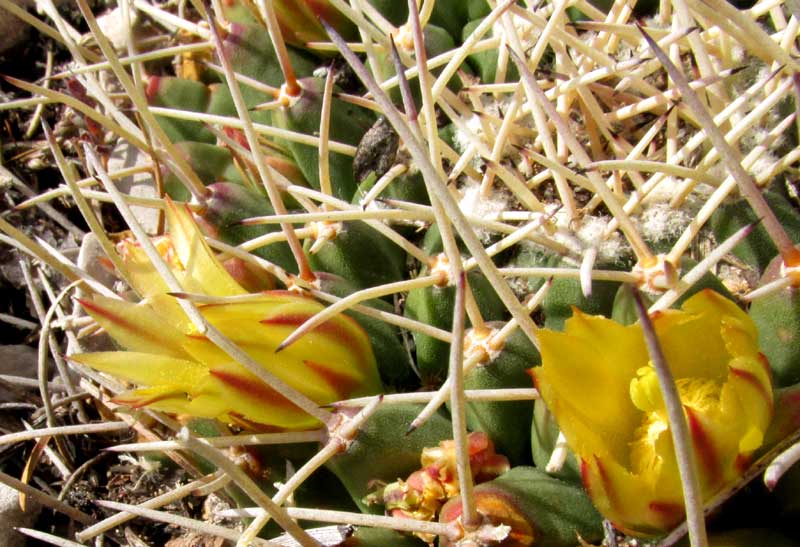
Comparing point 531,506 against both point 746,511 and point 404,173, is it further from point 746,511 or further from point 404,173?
point 404,173

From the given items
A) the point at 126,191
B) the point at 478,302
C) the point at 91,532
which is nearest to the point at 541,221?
the point at 478,302

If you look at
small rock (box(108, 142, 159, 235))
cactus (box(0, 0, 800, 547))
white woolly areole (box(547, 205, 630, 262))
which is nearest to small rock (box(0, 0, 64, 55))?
small rock (box(108, 142, 159, 235))

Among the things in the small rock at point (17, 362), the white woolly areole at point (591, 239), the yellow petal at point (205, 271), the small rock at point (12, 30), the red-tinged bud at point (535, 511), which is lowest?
the small rock at point (17, 362)

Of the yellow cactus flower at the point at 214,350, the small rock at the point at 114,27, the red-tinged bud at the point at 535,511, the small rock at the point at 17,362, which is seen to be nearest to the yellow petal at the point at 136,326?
the yellow cactus flower at the point at 214,350

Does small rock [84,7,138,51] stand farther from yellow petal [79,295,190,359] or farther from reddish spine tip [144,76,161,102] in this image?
yellow petal [79,295,190,359]

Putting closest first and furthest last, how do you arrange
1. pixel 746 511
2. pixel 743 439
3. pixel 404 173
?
1. pixel 743 439
2. pixel 746 511
3. pixel 404 173

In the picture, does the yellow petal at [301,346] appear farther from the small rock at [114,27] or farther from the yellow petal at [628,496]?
the small rock at [114,27]
